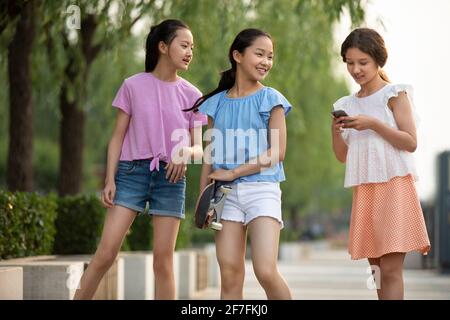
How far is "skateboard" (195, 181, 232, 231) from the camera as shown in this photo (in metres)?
4.80

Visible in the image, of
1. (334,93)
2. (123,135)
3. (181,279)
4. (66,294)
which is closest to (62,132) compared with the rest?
(181,279)

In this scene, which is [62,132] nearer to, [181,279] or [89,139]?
[181,279]

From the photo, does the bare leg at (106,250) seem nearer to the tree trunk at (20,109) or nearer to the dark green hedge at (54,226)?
the dark green hedge at (54,226)

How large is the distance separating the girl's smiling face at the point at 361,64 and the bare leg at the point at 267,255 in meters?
0.82

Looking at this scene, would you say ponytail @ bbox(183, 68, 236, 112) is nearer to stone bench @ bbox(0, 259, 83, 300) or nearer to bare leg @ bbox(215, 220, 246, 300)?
bare leg @ bbox(215, 220, 246, 300)

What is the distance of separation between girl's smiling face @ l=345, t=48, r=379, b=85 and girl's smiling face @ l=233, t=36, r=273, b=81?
0.37 m

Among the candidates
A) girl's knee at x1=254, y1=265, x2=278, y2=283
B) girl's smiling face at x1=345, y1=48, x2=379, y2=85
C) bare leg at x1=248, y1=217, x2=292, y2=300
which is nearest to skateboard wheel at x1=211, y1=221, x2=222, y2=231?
bare leg at x1=248, y1=217, x2=292, y2=300

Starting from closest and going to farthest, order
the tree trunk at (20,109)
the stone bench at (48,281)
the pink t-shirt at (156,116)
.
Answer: the pink t-shirt at (156,116) → the stone bench at (48,281) → the tree trunk at (20,109)

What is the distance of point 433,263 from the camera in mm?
18359

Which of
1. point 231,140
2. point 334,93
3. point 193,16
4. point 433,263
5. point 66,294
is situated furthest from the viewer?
point 334,93

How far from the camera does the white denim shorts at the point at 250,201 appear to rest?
189 inches

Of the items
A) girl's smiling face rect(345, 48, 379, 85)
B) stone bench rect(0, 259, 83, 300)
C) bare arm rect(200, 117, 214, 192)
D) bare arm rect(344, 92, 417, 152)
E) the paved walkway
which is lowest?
the paved walkway

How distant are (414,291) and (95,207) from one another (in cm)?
387

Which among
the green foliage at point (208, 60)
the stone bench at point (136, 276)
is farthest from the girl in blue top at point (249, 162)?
the stone bench at point (136, 276)
